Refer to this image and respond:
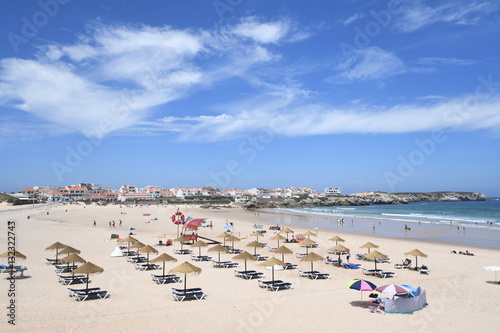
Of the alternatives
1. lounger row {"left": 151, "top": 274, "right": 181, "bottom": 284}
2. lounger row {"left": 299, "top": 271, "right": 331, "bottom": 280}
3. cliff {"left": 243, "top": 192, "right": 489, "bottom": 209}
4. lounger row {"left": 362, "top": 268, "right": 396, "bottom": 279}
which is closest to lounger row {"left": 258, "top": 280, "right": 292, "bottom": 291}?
lounger row {"left": 299, "top": 271, "right": 331, "bottom": 280}

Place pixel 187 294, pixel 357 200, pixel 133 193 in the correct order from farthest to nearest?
pixel 133 193
pixel 357 200
pixel 187 294

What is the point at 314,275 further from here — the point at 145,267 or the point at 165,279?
the point at 145,267

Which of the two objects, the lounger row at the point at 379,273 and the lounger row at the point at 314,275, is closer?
the lounger row at the point at 314,275

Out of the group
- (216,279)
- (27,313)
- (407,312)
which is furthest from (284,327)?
(27,313)

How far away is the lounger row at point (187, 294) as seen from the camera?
1254 centimetres

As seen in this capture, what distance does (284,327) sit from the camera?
10273 mm

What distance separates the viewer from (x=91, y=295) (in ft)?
40.9

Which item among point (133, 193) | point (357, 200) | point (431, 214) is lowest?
point (357, 200)

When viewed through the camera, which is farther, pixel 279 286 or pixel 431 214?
pixel 431 214

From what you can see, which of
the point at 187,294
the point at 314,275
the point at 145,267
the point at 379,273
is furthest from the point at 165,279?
the point at 379,273

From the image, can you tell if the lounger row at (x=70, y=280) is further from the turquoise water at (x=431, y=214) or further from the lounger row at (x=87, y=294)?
the turquoise water at (x=431, y=214)

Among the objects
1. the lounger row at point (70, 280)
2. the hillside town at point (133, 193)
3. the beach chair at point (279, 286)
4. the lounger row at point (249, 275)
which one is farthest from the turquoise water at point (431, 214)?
the hillside town at point (133, 193)

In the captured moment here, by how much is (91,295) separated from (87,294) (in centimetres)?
15

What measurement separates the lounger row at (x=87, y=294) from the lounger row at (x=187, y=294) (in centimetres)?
247
